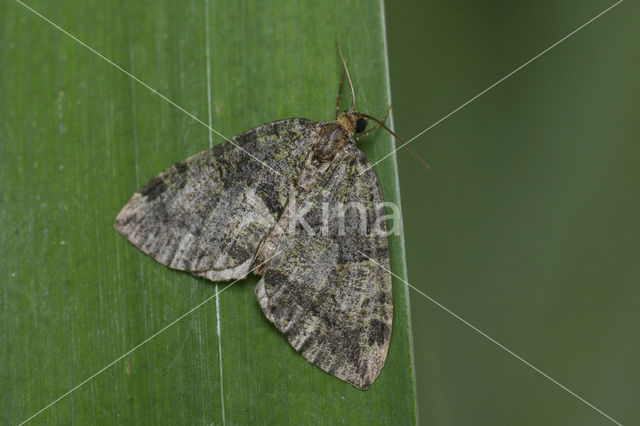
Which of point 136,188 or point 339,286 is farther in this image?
point 136,188

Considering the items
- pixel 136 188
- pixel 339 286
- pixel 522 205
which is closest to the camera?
pixel 339 286

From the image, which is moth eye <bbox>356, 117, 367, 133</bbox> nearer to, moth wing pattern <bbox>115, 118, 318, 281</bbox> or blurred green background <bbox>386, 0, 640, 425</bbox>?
moth wing pattern <bbox>115, 118, 318, 281</bbox>

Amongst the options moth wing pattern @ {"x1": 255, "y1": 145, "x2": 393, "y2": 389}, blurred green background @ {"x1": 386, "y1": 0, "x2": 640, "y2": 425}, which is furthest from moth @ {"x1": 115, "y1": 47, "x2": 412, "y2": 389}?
blurred green background @ {"x1": 386, "y1": 0, "x2": 640, "y2": 425}

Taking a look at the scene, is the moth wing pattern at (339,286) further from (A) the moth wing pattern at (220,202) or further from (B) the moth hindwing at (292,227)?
(A) the moth wing pattern at (220,202)

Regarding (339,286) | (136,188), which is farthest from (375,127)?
(136,188)

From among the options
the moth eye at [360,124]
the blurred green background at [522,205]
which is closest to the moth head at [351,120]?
the moth eye at [360,124]

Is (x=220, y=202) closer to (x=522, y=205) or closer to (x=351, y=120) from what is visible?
(x=351, y=120)

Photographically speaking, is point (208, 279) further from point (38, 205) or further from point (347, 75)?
point (347, 75)

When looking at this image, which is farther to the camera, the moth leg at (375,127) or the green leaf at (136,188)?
the moth leg at (375,127)

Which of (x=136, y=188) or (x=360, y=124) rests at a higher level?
(x=360, y=124)
